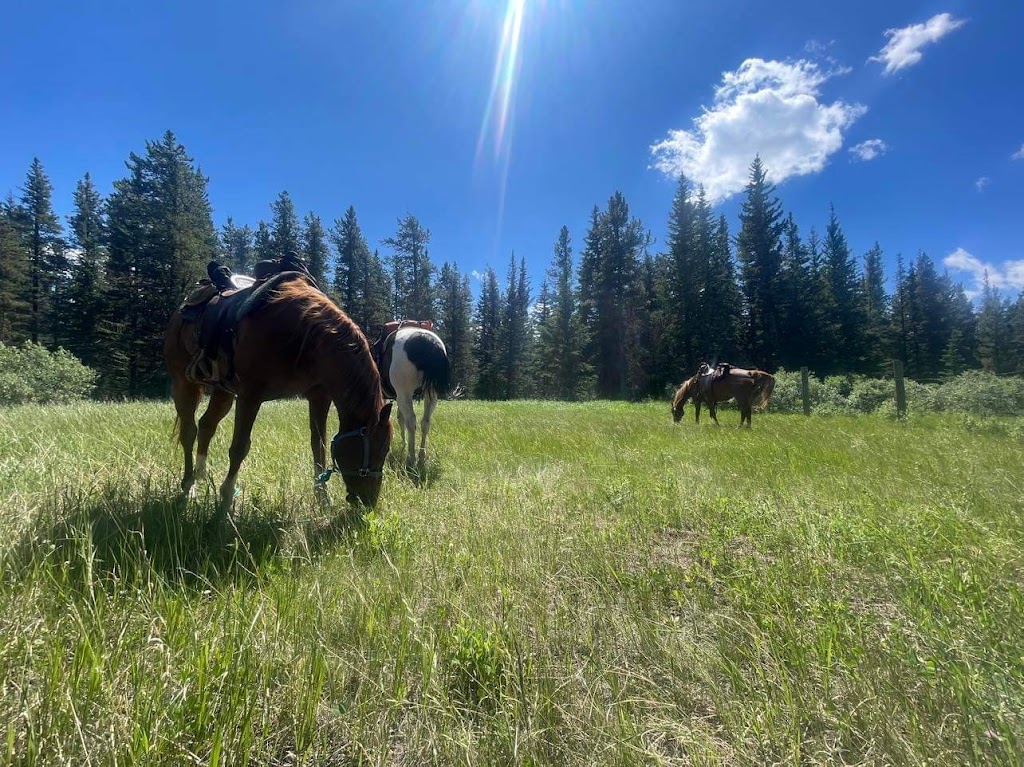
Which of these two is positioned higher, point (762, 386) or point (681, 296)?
point (681, 296)

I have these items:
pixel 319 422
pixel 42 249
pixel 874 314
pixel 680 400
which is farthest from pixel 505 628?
pixel 874 314

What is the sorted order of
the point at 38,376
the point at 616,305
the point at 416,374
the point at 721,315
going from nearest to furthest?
1. the point at 416,374
2. the point at 38,376
3. the point at 721,315
4. the point at 616,305

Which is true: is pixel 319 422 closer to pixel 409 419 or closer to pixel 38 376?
pixel 409 419

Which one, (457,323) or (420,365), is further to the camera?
(457,323)

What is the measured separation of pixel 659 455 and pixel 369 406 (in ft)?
14.1

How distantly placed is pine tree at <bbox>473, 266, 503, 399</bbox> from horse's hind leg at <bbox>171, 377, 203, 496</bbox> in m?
38.1

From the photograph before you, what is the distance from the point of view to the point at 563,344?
37812 millimetres

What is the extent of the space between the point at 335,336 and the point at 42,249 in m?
45.5

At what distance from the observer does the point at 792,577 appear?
2217 millimetres

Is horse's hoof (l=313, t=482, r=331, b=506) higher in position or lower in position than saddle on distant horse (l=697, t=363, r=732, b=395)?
lower

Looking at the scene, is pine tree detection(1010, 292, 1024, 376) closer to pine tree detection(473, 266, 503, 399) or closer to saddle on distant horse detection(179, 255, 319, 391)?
pine tree detection(473, 266, 503, 399)

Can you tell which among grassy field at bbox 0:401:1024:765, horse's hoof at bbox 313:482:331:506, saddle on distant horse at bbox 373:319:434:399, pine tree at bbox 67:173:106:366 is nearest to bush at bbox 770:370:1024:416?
grassy field at bbox 0:401:1024:765

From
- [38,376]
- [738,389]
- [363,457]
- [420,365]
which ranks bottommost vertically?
[363,457]

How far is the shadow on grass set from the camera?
188cm
